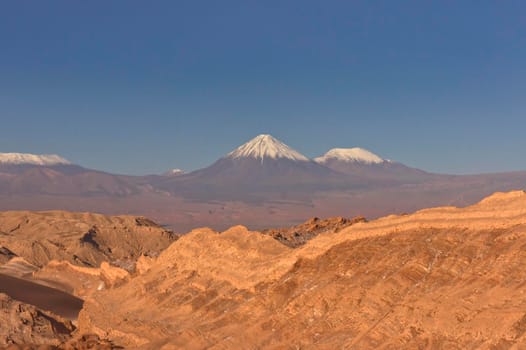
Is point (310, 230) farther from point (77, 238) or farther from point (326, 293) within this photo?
point (77, 238)

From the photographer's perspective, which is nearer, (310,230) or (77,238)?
(310,230)

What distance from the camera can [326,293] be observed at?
44031 millimetres

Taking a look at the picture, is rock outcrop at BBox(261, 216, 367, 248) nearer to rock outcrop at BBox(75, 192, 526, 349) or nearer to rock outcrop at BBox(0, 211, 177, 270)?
rock outcrop at BBox(75, 192, 526, 349)

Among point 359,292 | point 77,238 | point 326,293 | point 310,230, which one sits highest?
point 310,230

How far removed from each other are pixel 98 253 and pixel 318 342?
89.9 m

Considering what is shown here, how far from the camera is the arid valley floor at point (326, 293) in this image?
35.9 m

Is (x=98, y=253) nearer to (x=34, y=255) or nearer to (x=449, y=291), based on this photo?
(x=34, y=255)

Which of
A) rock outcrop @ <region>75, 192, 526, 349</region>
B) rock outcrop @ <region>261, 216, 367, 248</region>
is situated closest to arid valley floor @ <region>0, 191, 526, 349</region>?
rock outcrop @ <region>75, 192, 526, 349</region>

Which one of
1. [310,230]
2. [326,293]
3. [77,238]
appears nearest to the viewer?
[326,293]

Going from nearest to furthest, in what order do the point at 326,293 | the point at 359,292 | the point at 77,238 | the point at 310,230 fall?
the point at 359,292, the point at 326,293, the point at 310,230, the point at 77,238

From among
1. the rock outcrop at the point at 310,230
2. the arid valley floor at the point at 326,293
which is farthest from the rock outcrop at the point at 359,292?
the rock outcrop at the point at 310,230

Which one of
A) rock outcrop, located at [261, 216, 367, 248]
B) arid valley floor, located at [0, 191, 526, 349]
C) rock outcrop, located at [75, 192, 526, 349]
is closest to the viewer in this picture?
rock outcrop, located at [75, 192, 526, 349]

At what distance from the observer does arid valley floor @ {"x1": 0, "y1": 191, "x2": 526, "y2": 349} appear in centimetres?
3591

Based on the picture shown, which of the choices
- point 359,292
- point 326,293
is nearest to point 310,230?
point 326,293
